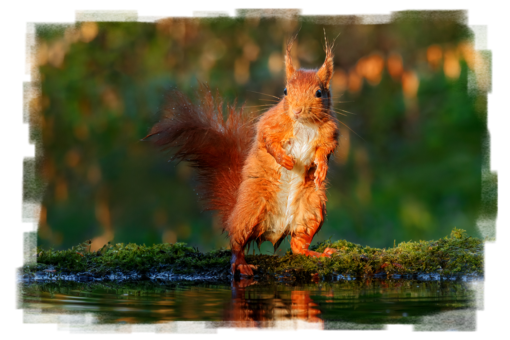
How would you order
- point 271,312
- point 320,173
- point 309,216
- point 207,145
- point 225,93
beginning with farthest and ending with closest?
point 225,93, point 207,145, point 309,216, point 320,173, point 271,312

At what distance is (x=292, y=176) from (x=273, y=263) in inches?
21.5

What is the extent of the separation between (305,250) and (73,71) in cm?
488

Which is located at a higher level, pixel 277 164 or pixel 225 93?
pixel 225 93

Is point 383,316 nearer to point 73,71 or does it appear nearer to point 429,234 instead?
point 429,234

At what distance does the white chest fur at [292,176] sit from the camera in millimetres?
3721

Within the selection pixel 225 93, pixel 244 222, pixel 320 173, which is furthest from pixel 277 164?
pixel 225 93

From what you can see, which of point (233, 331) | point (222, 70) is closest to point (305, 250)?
point (233, 331)

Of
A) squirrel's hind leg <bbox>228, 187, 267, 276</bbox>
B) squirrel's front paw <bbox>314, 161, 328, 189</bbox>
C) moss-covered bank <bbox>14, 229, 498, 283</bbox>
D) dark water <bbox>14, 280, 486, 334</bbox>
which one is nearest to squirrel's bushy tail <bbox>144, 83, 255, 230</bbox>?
squirrel's hind leg <bbox>228, 187, 267, 276</bbox>

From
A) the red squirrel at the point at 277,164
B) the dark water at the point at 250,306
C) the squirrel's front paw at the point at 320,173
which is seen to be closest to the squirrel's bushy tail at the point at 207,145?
the red squirrel at the point at 277,164

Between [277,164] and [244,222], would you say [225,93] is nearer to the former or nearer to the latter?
[277,164]

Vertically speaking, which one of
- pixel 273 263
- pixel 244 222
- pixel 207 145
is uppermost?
pixel 207 145

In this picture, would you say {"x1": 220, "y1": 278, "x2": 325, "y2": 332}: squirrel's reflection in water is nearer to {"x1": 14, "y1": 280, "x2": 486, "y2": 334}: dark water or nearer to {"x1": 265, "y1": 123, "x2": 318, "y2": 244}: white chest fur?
{"x1": 14, "y1": 280, "x2": 486, "y2": 334}: dark water

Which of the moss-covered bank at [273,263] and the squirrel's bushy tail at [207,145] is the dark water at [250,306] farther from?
the squirrel's bushy tail at [207,145]

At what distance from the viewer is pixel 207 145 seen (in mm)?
4070
